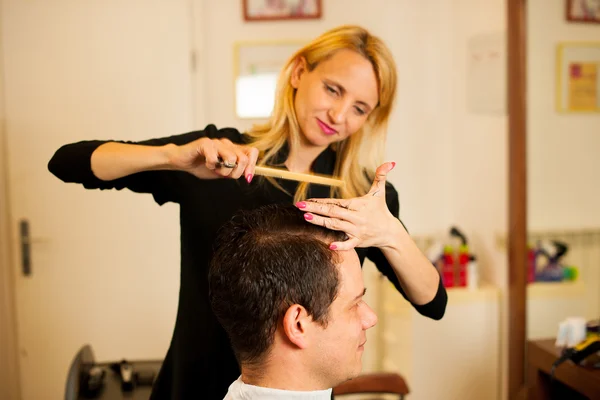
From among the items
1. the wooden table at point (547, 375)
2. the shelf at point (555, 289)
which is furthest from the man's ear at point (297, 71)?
the shelf at point (555, 289)

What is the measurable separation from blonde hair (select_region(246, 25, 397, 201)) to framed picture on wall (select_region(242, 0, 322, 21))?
1.36 m

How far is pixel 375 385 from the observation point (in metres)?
2.00

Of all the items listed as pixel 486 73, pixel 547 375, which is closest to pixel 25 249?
pixel 547 375

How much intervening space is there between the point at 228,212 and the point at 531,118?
1591 millimetres

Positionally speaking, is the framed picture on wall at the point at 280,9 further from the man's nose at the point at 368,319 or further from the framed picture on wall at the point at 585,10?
the man's nose at the point at 368,319

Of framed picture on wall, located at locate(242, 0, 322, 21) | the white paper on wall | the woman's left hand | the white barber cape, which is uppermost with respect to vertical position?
framed picture on wall, located at locate(242, 0, 322, 21)

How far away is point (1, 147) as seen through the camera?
1935 millimetres

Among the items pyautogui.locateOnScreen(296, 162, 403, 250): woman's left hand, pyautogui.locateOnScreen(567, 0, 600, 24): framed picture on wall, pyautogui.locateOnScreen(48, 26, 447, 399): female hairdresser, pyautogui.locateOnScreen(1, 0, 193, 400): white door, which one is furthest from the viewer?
pyautogui.locateOnScreen(567, 0, 600, 24): framed picture on wall

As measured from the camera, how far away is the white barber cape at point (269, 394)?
1.11 meters

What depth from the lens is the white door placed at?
5.88 feet

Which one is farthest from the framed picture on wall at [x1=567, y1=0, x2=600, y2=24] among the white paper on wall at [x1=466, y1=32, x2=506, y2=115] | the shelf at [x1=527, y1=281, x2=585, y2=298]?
the shelf at [x1=527, y1=281, x2=585, y2=298]

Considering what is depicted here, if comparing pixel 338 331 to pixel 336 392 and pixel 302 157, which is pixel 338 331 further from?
pixel 336 392

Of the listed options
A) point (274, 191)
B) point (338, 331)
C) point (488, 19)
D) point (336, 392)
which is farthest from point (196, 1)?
point (338, 331)

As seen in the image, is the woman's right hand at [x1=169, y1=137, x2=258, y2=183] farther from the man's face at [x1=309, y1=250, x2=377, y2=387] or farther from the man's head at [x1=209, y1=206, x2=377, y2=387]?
the man's face at [x1=309, y1=250, x2=377, y2=387]
